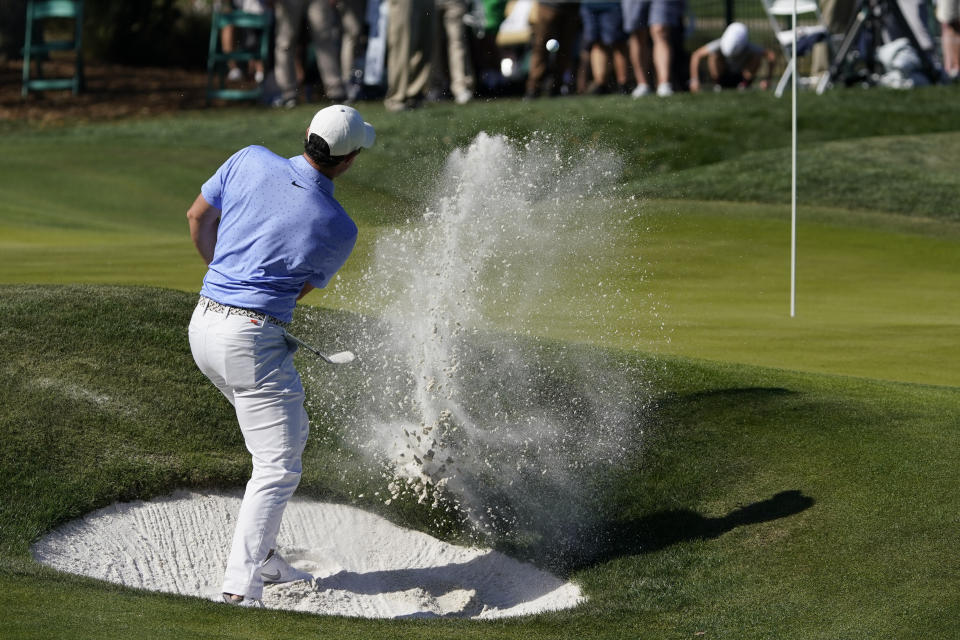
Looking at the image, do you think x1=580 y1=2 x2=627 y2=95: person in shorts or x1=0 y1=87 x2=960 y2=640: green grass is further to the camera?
x1=580 y1=2 x2=627 y2=95: person in shorts

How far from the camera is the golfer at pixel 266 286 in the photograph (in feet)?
18.7

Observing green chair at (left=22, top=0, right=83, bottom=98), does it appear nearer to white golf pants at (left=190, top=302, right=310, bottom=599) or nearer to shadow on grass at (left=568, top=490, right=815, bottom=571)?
shadow on grass at (left=568, top=490, right=815, bottom=571)

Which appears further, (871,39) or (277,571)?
(871,39)

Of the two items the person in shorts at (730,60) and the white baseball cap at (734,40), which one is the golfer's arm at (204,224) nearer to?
the white baseball cap at (734,40)

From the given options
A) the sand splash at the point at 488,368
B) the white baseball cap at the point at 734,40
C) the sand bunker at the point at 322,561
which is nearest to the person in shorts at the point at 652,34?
the white baseball cap at the point at 734,40

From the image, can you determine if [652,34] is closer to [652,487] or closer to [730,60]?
[730,60]

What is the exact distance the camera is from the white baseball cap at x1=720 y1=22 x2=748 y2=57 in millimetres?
19781

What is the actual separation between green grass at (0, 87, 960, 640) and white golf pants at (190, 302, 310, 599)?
337mm

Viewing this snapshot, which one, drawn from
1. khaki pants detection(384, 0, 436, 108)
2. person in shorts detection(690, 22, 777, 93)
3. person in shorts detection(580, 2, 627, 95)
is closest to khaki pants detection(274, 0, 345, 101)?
khaki pants detection(384, 0, 436, 108)

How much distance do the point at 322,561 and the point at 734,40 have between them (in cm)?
1493

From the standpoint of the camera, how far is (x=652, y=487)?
7316 millimetres

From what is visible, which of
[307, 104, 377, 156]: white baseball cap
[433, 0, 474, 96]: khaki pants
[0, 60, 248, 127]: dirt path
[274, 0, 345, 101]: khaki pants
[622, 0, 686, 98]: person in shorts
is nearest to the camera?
[307, 104, 377, 156]: white baseball cap

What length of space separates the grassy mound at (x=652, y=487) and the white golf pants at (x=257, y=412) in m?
0.31

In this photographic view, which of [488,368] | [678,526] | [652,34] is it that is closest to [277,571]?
[678,526]
